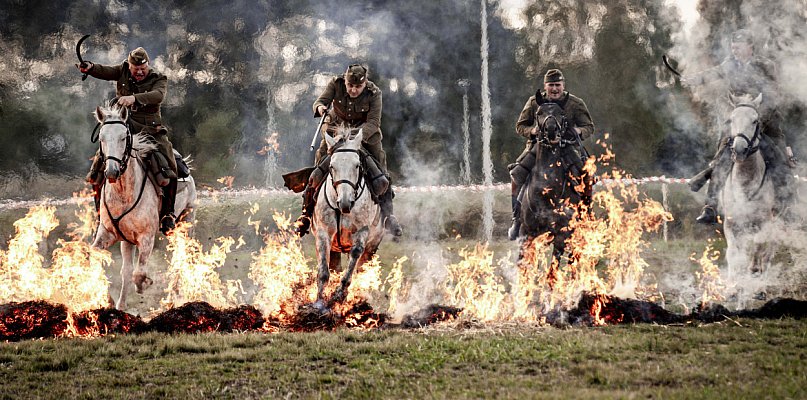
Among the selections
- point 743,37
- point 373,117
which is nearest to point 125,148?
point 373,117

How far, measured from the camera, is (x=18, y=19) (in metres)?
19.8

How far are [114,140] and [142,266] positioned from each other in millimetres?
1768

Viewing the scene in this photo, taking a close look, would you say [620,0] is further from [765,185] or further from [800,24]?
[765,185]

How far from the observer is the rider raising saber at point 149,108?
11.5 metres

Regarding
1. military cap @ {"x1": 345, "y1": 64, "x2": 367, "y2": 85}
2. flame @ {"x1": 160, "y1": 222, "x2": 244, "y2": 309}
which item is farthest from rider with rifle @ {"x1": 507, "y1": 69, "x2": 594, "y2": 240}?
flame @ {"x1": 160, "y1": 222, "x2": 244, "y2": 309}

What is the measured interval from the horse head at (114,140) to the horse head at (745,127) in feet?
24.9

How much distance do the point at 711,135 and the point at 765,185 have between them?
9.14 meters

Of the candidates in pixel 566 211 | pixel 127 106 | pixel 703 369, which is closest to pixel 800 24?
pixel 566 211

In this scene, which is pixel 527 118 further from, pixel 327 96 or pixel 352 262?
pixel 352 262

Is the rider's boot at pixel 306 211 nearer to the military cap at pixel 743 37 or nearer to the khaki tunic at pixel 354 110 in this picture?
the khaki tunic at pixel 354 110

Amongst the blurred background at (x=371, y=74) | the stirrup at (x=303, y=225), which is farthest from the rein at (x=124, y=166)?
the blurred background at (x=371, y=74)

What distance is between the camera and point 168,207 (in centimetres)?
1196

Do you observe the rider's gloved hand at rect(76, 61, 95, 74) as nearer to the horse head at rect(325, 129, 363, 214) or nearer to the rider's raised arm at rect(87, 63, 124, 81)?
the rider's raised arm at rect(87, 63, 124, 81)

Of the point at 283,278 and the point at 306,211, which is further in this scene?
the point at 306,211
